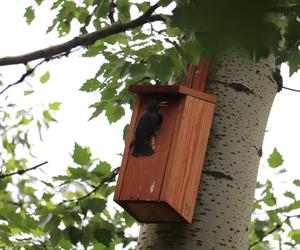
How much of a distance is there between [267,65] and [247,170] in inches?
16.2

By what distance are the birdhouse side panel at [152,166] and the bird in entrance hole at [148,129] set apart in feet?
0.04

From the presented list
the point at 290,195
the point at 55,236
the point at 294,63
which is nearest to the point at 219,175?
the point at 294,63

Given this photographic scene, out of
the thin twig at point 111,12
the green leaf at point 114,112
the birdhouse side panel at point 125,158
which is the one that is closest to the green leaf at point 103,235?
the green leaf at point 114,112

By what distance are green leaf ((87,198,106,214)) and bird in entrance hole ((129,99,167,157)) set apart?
1.90 feet

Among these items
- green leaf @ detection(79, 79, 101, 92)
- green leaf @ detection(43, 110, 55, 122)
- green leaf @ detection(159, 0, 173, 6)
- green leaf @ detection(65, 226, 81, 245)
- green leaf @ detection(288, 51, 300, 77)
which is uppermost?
green leaf @ detection(43, 110, 55, 122)

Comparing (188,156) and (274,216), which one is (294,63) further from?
(274,216)

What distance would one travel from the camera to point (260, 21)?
34 cm

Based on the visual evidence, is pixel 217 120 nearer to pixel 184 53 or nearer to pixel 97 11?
pixel 184 53

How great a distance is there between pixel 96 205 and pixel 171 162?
73 cm

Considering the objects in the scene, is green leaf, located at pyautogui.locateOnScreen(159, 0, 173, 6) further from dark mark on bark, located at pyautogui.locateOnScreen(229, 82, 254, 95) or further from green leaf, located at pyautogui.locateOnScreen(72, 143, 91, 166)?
green leaf, located at pyautogui.locateOnScreen(72, 143, 91, 166)

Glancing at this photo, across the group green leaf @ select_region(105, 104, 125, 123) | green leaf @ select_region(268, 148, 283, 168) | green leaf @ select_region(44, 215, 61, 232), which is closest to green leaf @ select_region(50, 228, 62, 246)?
green leaf @ select_region(44, 215, 61, 232)

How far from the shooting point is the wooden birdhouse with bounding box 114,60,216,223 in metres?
1.70

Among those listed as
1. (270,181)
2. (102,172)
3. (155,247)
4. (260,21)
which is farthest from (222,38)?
(270,181)

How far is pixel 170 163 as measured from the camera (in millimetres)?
1749
